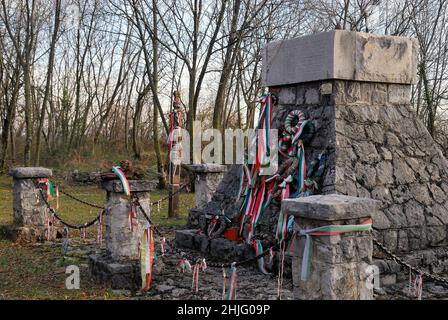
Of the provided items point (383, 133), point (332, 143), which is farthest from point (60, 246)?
point (383, 133)

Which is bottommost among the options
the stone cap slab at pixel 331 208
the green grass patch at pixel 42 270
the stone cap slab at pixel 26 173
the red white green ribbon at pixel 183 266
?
the green grass patch at pixel 42 270

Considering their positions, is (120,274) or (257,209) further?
(257,209)

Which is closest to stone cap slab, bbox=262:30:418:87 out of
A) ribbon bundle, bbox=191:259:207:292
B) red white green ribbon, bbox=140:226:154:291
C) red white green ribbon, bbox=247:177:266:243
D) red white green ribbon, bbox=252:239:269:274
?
red white green ribbon, bbox=247:177:266:243

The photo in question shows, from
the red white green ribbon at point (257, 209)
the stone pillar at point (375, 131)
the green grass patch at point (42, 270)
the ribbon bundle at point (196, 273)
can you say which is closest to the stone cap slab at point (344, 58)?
the stone pillar at point (375, 131)

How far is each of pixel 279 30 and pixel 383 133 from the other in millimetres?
7277

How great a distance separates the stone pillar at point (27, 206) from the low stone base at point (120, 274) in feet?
11.5

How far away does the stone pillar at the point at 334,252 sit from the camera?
12.3 ft

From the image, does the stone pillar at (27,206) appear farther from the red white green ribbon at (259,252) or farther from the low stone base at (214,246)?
the red white green ribbon at (259,252)

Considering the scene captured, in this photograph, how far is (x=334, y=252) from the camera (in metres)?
3.75

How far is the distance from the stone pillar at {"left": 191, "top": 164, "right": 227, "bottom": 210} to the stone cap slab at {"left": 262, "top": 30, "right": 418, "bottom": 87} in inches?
118

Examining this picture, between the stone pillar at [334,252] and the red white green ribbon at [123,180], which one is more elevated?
the red white green ribbon at [123,180]

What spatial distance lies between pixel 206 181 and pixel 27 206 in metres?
3.35

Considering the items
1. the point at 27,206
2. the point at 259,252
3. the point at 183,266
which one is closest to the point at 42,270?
the point at 183,266

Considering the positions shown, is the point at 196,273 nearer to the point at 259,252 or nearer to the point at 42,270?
the point at 259,252
